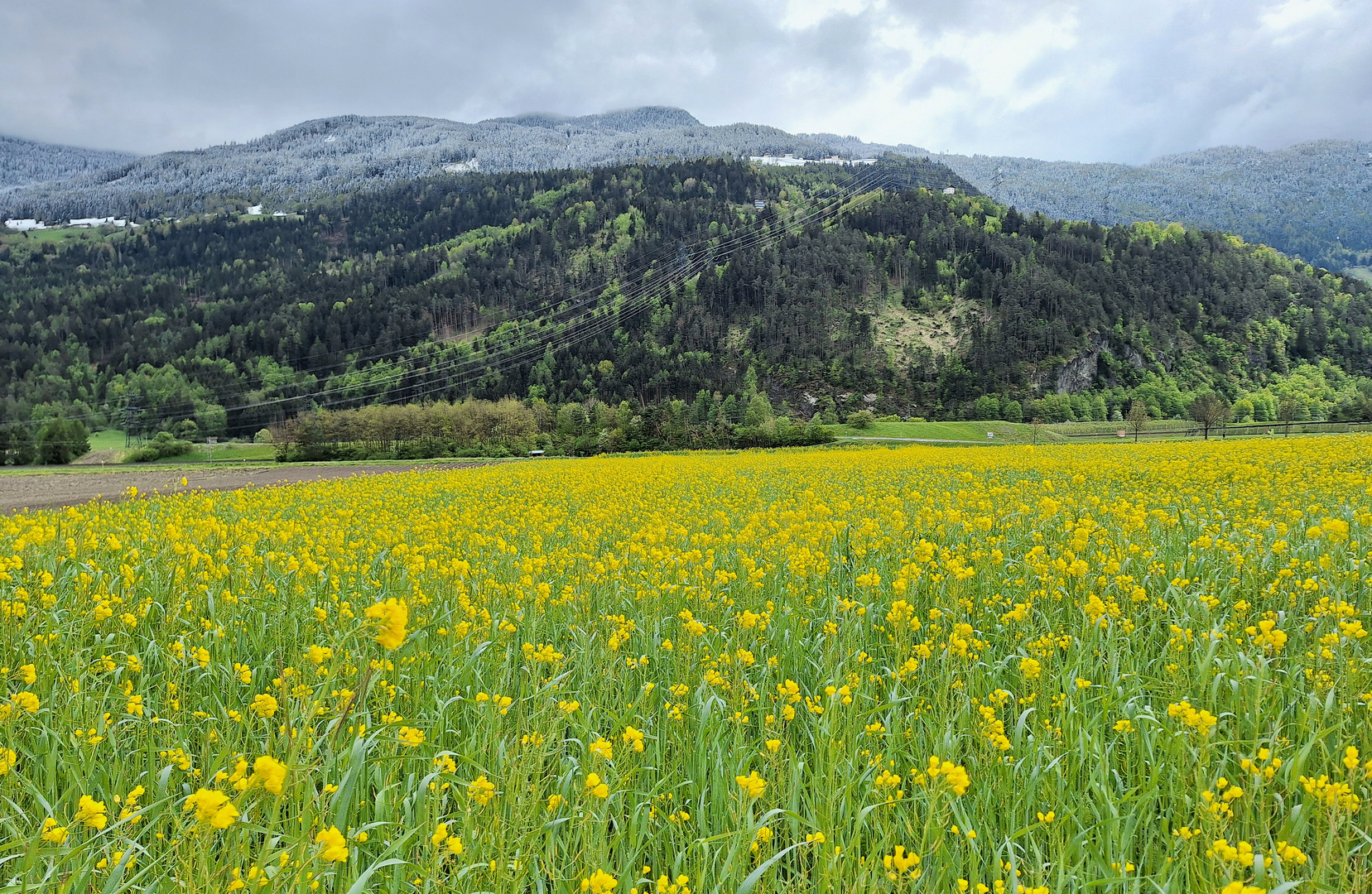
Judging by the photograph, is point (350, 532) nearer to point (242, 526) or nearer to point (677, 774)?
point (242, 526)

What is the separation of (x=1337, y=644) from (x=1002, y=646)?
171 centimetres

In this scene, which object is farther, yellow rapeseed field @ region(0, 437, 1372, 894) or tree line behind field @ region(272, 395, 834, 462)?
tree line behind field @ region(272, 395, 834, 462)

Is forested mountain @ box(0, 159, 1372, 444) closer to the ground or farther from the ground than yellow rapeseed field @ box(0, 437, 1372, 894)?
farther from the ground

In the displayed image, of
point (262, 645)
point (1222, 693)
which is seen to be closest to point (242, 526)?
point (262, 645)

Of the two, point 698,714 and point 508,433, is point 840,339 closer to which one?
point 508,433

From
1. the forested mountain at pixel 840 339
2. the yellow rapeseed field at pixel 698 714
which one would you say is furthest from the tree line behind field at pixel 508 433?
the yellow rapeseed field at pixel 698 714

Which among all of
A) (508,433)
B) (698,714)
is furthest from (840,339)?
(698,714)

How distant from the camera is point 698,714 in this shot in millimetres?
3521

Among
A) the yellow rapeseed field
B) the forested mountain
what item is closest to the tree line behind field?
the forested mountain

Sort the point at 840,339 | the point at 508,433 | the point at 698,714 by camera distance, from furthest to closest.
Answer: the point at 840,339, the point at 508,433, the point at 698,714

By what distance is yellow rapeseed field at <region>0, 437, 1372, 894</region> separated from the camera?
2189 millimetres

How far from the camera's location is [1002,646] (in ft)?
14.8

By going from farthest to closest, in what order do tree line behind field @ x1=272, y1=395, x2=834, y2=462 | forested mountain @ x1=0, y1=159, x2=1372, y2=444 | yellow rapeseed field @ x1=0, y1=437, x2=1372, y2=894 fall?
forested mountain @ x1=0, y1=159, x2=1372, y2=444
tree line behind field @ x1=272, y1=395, x2=834, y2=462
yellow rapeseed field @ x1=0, y1=437, x2=1372, y2=894

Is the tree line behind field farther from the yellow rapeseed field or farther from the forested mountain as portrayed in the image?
the yellow rapeseed field
